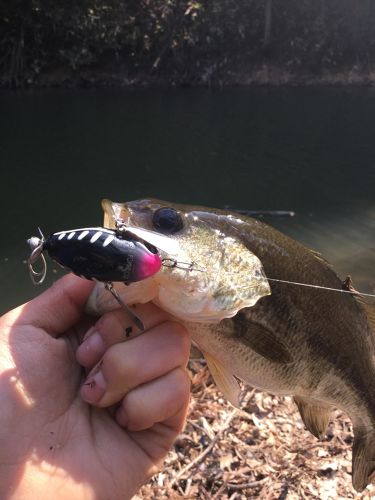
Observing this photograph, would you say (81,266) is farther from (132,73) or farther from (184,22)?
(184,22)

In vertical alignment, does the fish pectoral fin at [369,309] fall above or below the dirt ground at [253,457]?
above

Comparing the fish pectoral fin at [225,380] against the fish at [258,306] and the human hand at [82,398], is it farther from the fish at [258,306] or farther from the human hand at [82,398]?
the human hand at [82,398]

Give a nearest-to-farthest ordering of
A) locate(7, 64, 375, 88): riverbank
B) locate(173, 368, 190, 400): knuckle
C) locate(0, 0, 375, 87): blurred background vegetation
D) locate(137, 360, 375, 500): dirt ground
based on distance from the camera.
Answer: locate(173, 368, 190, 400): knuckle → locate(137, 360, 375, 500): dirt ground → locate(0, 0, 375, 87): blurred background vegetation → locate(7, 64, 375, 88): riverbank

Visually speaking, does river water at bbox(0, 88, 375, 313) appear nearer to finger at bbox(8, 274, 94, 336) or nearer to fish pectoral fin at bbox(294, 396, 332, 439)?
finger at bbox(8, 274, 94, 336)

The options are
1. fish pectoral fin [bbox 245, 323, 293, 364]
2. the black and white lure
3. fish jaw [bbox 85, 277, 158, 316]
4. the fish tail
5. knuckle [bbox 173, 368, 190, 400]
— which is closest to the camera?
the black and white lure

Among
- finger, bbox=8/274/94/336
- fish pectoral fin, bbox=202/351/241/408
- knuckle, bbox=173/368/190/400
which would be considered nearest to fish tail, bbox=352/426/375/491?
fish pectoral fin, bbox=202/351/241/408

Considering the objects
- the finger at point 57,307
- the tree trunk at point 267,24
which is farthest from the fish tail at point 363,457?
the tree trunk at point 267,24
